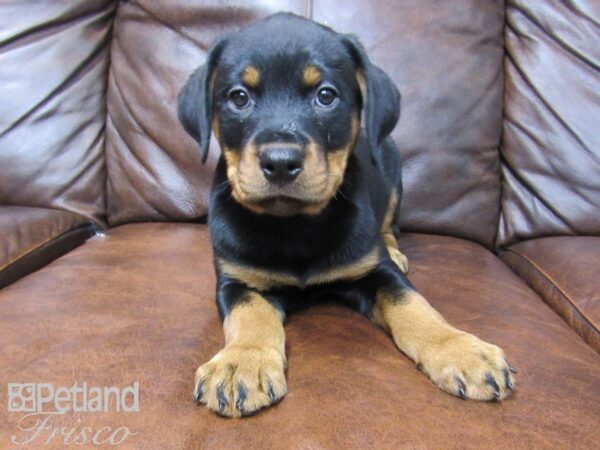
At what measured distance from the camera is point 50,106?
258 centimetres

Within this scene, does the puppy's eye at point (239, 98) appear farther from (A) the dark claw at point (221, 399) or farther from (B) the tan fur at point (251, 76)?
(A) the dark claw at point (221, 399)

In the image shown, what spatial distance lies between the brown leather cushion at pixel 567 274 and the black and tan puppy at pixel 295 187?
1.62ft

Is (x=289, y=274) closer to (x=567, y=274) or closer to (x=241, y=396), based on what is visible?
(x=241, y=396)

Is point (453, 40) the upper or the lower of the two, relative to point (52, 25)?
upper

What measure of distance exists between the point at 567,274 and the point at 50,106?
90.0 inches

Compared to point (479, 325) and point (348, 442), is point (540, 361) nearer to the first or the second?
point (479, 325)

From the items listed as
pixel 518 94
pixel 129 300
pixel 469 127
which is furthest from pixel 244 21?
pixel 129 300

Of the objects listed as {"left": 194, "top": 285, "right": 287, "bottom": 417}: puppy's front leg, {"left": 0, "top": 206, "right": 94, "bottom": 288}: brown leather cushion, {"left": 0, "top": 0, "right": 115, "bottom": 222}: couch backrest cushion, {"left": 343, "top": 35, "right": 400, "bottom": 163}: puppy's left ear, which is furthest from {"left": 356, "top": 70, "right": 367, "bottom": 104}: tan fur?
{"left": 0, "top": 0, "right": 115, "bottom": 222}: couch backrest cushion

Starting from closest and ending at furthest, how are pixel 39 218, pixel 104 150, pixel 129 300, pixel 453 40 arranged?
pixel 129 300, pixel 39 218, pixel 453 40, pixel 104 150

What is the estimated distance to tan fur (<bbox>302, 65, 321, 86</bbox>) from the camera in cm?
158

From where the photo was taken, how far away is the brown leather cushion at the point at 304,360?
106 cm

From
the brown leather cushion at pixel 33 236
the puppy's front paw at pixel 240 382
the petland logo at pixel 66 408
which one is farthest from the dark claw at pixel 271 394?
the brown leather cushion at pixel 33 236

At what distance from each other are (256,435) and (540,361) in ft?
2.36

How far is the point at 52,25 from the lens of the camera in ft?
8.48
